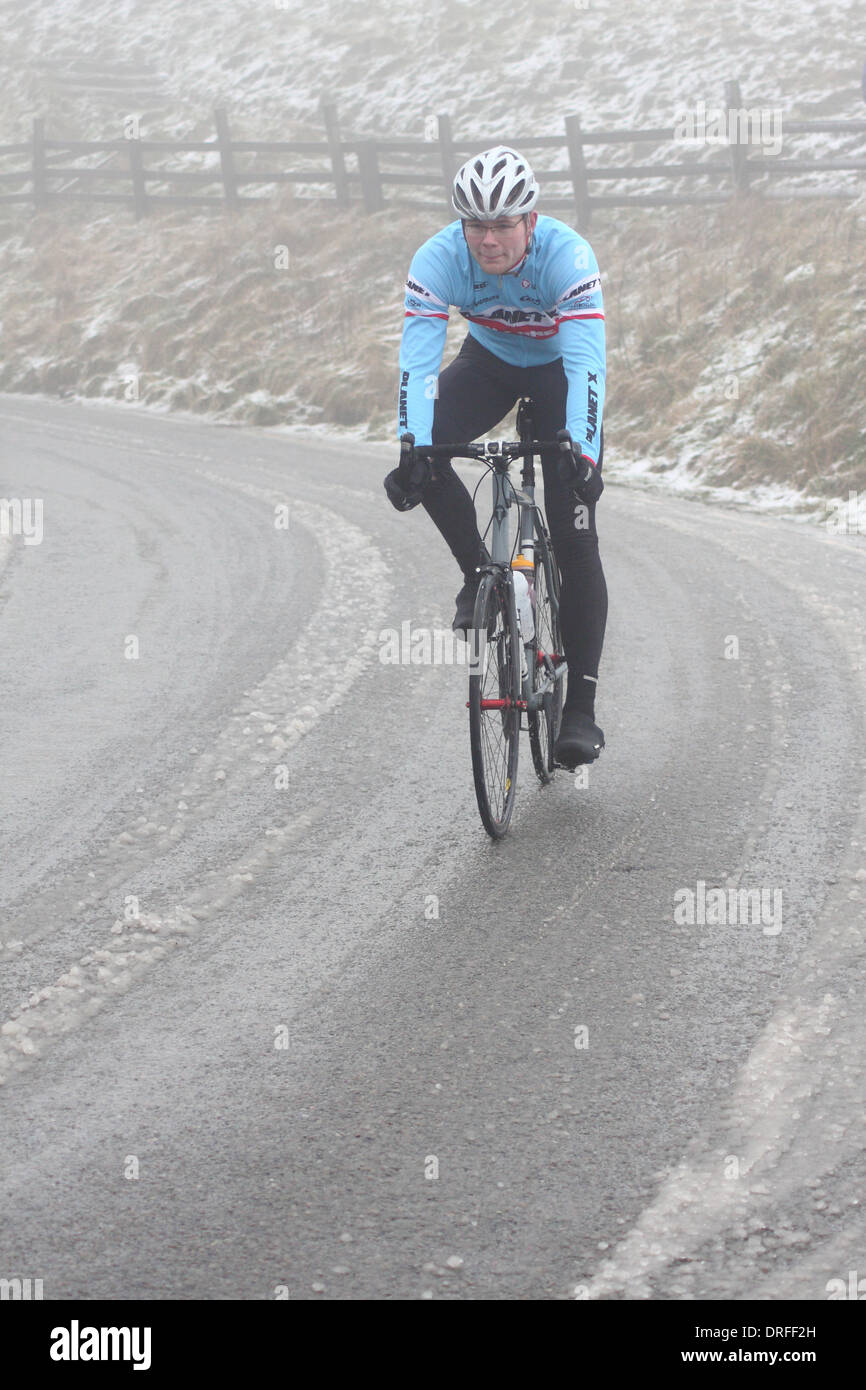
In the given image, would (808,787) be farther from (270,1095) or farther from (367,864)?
(270,1095)

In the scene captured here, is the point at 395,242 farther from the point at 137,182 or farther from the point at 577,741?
the point at 577,741

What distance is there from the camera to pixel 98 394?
20.4 m

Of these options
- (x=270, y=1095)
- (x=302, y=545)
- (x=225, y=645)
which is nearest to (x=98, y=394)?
(x=302, y=545)

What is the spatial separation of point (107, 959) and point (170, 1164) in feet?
3.41

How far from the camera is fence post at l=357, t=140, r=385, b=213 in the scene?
2217 centimetres

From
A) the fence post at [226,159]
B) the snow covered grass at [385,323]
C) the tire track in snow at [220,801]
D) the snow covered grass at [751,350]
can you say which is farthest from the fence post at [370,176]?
the tire track in snow at [220,801]

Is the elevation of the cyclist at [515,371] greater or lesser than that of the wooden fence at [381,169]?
lesser

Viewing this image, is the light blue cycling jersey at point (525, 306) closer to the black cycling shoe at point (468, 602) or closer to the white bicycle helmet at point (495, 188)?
the white bicycle helmet at point (495, 188)

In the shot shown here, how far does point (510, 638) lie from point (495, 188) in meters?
1.48

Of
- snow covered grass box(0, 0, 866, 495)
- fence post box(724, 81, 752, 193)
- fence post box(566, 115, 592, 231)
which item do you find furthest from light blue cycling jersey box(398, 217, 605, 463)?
fence post box(566, 115, 592, 231)

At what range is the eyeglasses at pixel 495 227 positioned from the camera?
15.0ft

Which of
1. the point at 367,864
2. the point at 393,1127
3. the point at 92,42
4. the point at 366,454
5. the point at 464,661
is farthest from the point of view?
the point at 92,42

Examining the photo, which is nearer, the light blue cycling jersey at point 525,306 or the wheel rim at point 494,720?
the wheel rim at point 494,720

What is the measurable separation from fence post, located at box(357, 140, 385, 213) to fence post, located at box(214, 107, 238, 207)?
2813mm
